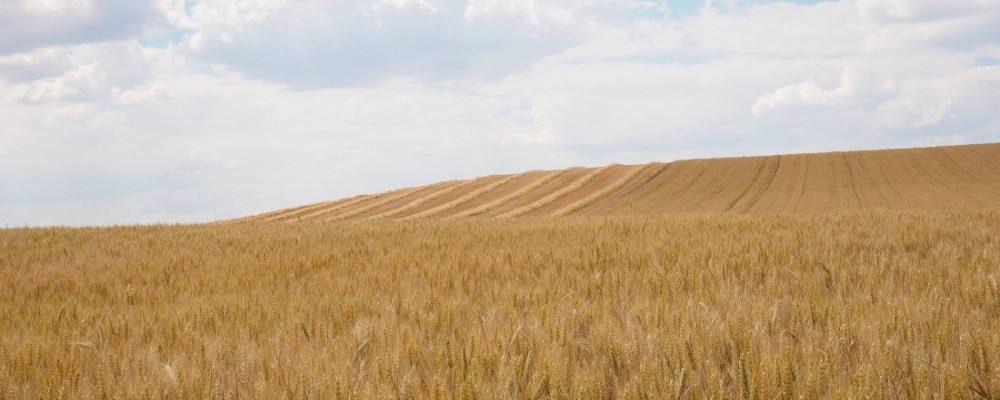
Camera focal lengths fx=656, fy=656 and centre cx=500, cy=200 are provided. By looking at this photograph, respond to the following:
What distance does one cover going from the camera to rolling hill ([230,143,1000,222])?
28000 millimetres

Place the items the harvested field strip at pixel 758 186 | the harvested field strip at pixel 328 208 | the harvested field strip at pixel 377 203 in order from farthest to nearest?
the harvested field strip at pixel 328 208 < the harvested field strip at pixel 377 203 < the harvested field strip at pixel 758 186

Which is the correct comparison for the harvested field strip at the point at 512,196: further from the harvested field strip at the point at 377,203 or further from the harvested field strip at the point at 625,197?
the harvested field strip at the point at 377,203

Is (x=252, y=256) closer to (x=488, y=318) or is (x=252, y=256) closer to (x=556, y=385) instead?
(x=488, y=318)

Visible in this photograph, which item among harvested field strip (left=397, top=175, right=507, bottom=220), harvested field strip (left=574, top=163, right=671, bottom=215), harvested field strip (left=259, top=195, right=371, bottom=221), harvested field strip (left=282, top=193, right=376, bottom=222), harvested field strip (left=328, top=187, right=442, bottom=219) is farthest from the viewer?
harvested field strip (left=259, top=195, right=371, bottom=221)

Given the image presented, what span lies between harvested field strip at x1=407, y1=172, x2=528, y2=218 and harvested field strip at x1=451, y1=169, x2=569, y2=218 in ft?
5.11

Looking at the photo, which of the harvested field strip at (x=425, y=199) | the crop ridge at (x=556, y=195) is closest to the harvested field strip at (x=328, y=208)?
the harvested field strip at (x=425, y=199)

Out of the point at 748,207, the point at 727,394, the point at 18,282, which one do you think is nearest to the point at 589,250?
the point at 727,394

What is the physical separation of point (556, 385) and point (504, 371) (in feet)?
0.65

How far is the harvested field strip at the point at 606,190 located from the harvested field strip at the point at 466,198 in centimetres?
581

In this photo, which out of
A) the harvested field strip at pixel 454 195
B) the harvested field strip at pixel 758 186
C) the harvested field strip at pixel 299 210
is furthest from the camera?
the harvested field strip at pixel 299 210

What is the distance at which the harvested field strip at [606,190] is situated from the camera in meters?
Result: 29.3

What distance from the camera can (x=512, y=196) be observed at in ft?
112

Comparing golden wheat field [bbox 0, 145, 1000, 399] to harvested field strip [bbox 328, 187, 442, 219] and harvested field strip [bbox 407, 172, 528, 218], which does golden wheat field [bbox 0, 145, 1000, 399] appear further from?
harvested field strip [bbox 328, 187, 442, 219]

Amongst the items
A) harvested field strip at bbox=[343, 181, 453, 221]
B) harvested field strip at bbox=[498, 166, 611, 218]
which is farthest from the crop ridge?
harvested field strip at bbox=[343, 181, 453, 221]
